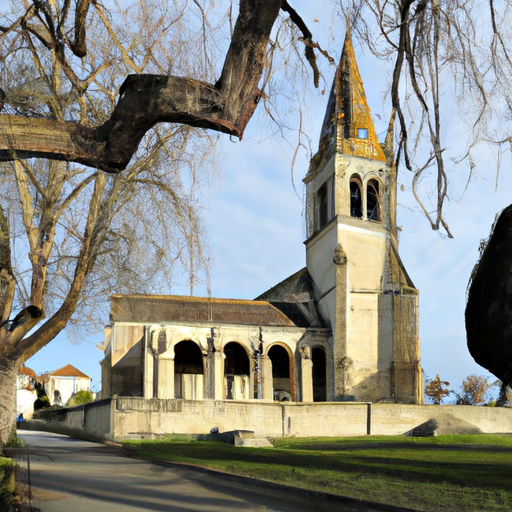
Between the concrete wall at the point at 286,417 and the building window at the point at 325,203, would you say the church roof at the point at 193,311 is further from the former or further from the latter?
the concrete wall at the point at 286,417

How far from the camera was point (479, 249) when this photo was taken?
24.3ft

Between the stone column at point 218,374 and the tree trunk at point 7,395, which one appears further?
the stone column at point 218,374

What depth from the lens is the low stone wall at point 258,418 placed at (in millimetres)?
26812

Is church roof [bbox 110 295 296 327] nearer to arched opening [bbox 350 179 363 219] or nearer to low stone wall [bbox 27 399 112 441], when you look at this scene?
low stone wall [bbox 27 399 112 441]

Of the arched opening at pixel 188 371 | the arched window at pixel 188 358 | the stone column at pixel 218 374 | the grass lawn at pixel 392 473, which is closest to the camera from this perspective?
the grass lawn at pixel 392 473

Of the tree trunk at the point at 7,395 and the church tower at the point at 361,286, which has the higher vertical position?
the church tower at the point at 361,286

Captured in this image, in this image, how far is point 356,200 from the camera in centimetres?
4716

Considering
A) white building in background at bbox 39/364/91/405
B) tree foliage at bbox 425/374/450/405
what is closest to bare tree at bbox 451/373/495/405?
tree foliage at bbox 425/374/450/405

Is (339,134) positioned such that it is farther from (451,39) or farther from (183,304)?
(451,39)

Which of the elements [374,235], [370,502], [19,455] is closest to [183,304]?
[374,235]

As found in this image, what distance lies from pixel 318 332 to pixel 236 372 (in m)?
5.41

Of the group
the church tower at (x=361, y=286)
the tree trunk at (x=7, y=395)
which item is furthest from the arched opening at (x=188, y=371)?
the tree trunk at (x=7, y=395)

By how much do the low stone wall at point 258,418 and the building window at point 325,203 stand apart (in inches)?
591

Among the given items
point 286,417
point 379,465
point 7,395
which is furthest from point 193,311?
point 379,465
